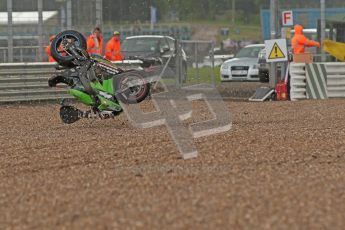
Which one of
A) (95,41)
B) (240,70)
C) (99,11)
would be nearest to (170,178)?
(95,41)

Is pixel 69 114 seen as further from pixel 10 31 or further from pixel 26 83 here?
pixel 10 31

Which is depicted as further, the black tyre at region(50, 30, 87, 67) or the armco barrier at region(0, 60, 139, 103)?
the armco barrier at region(0, 60, 139, 103)

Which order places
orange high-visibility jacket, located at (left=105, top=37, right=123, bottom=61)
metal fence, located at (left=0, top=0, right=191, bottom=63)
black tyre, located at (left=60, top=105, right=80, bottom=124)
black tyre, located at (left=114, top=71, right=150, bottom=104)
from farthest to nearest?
orange high-visibility jacket, located at (left=105, top=37, right=123, bottom=61)
metal fence, located at (left=0, top=0, right=191, bottom=63)
black tyre, located at (left=60, top=105, right=80, bottom=124)
black tyre, located at (left=114, top=71, right=150, bottom=104)

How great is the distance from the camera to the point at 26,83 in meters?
22.0

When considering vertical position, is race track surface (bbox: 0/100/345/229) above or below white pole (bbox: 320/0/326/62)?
below

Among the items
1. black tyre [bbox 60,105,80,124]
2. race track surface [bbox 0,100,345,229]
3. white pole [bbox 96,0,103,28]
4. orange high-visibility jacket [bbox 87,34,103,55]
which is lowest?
race track surface [bbox 0,100,345,229]

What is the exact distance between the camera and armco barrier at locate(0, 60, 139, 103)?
70.8 feet

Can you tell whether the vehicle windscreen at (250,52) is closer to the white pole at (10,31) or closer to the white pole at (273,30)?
the white pole at (273,30)

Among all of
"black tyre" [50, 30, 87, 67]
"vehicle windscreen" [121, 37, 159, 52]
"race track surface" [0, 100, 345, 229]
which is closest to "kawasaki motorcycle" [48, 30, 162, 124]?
"black tyre" [50, 30, 87, 67]

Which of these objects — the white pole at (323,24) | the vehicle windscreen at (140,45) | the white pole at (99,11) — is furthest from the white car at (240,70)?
the white pole at (99,11)

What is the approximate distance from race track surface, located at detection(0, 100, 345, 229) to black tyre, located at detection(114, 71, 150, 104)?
0.44 meters

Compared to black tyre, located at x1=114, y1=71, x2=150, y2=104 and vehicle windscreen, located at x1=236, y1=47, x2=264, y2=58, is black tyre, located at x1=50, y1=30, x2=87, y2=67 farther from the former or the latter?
vehicle windscreen, located at x1=236, y1=47, x2=264, y2=58

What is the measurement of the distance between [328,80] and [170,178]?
14.5 metres

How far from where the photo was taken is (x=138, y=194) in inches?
323
